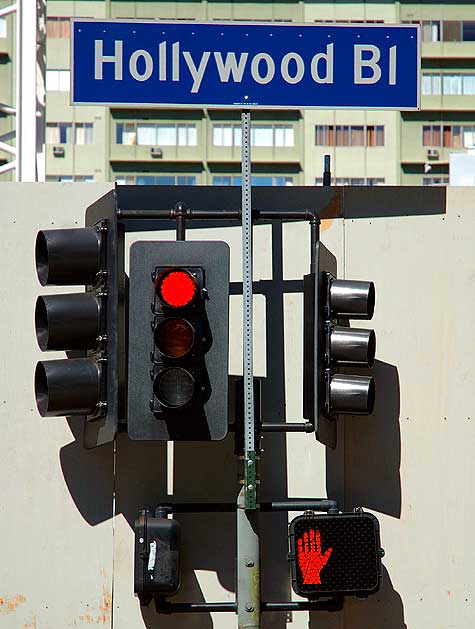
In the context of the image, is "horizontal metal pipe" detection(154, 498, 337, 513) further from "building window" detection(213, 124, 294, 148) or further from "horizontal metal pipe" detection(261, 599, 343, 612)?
"building window" detection(213, 124, 294, 148)

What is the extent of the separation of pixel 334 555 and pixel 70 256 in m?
2.34

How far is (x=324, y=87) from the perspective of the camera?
22.6 feet

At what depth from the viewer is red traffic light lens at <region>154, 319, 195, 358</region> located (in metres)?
6.15

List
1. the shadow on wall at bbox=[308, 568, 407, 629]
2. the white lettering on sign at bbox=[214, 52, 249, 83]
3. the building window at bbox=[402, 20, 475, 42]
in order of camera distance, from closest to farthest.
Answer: the white lettering on sign at bbox=[214, 52, 249, 83]
the shadow on wall at bbox=[308, 568, 407, 629]
the building window at bbox=[402, 20, 475, 42]

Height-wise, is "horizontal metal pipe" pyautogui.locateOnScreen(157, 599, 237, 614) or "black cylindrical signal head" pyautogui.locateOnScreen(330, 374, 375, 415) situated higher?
"black cylindrical signal head" pyautogui.locateOnScreen(330, 374, 375, 415)

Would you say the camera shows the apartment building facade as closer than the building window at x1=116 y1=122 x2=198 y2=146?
Yes

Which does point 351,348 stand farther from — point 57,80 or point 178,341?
point 57,80

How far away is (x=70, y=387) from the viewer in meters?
6.43

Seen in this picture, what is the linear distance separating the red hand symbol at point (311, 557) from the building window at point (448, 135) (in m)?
58.1

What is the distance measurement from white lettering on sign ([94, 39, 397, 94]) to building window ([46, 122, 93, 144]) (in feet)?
185

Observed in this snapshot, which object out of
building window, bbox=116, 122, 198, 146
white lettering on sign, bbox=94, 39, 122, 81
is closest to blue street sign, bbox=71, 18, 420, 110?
white lettering on sign, bbox=94, 39, 122, 81

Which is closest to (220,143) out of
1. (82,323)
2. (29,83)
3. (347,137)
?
(347,137)

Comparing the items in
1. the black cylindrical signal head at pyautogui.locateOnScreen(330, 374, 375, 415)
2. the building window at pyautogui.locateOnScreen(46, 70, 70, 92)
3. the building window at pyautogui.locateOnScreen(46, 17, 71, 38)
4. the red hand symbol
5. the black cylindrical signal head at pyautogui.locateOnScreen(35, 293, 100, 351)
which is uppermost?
the building window at pyautogui.locateOnScreen(46, 17, 71, 38)

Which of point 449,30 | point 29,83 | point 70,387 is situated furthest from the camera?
point 449,30
